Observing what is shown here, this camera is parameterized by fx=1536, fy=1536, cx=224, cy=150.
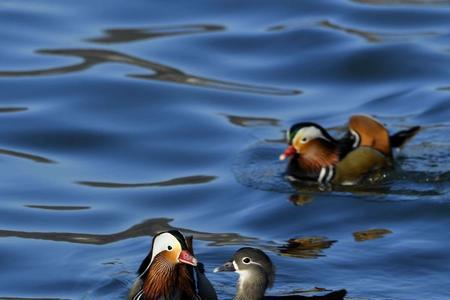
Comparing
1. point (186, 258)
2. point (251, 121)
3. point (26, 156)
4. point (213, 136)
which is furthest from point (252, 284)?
point (251, 121)

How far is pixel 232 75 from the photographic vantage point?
20.5m

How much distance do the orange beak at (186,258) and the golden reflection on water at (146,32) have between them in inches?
389

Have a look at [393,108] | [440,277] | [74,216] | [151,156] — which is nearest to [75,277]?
[74,216]

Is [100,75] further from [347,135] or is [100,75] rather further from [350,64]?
[347,135]

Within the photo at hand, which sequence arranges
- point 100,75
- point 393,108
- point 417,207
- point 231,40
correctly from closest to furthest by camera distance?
point 417,207 → point 393,108 → point 100,75 → point 231,40

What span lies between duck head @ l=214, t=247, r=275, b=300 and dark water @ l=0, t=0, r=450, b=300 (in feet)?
2.81

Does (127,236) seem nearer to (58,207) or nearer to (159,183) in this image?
(58,207)

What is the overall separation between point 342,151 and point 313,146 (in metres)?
0.31

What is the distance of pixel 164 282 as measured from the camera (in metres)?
12.1

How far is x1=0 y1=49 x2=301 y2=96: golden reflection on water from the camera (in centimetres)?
1988

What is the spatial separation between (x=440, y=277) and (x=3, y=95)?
8.22 metres

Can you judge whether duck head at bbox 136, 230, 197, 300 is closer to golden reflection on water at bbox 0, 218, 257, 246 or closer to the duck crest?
the duck crest

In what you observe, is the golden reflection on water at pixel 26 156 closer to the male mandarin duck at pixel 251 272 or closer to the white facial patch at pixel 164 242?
the white facial patch at pixel 164 242

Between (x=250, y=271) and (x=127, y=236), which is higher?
(x=127, y=236)
